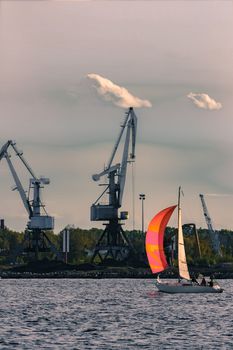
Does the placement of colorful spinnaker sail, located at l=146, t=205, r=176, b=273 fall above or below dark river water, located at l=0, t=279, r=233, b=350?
above

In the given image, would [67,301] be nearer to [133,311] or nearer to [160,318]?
[133,311]

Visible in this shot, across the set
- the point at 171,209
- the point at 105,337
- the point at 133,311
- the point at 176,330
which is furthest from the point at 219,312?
the point at 171,209

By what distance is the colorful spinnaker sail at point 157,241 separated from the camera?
420 ft

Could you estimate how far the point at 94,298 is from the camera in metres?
121

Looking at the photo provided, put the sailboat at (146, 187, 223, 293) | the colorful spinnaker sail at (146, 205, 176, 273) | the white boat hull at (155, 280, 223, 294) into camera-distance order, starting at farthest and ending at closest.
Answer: the colorful spinnaker sail at (146, 205, 176, 273) < the sailboat at (146, 187, 223, 293) < the white boat hull at (155, 280, 223, 294)

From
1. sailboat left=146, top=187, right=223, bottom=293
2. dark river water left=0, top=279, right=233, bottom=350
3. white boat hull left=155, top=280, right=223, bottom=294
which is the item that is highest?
sailboat left=146, top=187, right=223, bottom=293

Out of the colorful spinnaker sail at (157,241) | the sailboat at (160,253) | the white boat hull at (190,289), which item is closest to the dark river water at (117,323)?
the white boat hull at (190,289)

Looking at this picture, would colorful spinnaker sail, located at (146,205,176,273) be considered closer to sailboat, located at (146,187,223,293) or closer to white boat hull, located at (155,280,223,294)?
sailboat, located at (146,187,223,293)

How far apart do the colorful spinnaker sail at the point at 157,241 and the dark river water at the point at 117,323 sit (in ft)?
29.1

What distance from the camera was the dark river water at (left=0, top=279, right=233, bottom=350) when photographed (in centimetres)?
6600

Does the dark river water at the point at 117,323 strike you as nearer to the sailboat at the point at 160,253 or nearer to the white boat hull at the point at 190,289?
the white boat hull at the point at 190,289

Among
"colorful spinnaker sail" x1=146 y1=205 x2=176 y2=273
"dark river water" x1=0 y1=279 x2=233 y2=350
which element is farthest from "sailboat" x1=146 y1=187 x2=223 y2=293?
"dark river water" x1=0 y1=279 x2=233 y2=350

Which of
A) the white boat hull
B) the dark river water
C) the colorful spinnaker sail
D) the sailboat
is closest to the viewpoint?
the dark river water

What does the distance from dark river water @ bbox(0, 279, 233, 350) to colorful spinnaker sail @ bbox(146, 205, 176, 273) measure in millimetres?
8858
